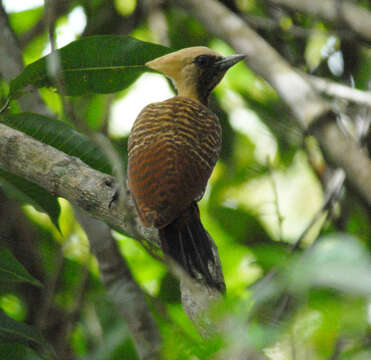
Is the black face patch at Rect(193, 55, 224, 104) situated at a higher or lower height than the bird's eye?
lower

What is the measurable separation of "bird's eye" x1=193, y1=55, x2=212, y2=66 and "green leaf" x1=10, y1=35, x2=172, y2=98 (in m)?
0.82

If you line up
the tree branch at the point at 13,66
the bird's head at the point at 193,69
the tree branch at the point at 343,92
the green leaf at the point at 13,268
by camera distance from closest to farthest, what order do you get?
the green leaf at the point at 13,268
the tree branch at the point at 13,66
the tree branch at the point at 343,92
the bird's head at the point at 193,69

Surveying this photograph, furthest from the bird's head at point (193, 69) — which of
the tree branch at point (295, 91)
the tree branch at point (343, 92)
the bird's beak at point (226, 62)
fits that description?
the tree branch at point (343, 92)

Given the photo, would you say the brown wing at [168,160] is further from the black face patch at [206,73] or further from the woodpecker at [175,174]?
the black face patch at [206,73]

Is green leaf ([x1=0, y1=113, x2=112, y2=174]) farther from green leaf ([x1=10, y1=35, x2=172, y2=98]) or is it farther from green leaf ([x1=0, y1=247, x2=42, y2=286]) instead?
green leaf ([x1=0, y1=247, x2=42, y2=286])

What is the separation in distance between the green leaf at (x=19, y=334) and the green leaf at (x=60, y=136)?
2.02 feet

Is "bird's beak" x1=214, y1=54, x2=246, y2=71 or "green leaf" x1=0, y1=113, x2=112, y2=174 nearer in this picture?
"green leaf" x1=0, y1=113, x2=112, y2=174

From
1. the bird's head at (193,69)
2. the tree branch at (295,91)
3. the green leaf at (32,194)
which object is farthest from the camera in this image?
the bird's head at (193,69)

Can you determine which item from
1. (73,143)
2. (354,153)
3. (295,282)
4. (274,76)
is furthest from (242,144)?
(295,282)

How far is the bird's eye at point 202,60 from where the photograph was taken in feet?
9.82

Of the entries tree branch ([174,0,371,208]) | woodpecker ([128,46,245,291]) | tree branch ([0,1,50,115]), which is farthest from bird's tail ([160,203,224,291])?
tree branch ([0,1,50,115])

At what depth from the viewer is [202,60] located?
3.00 meters

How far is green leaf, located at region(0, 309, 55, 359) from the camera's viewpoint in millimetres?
1951

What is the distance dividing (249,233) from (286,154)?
0.89 metres
